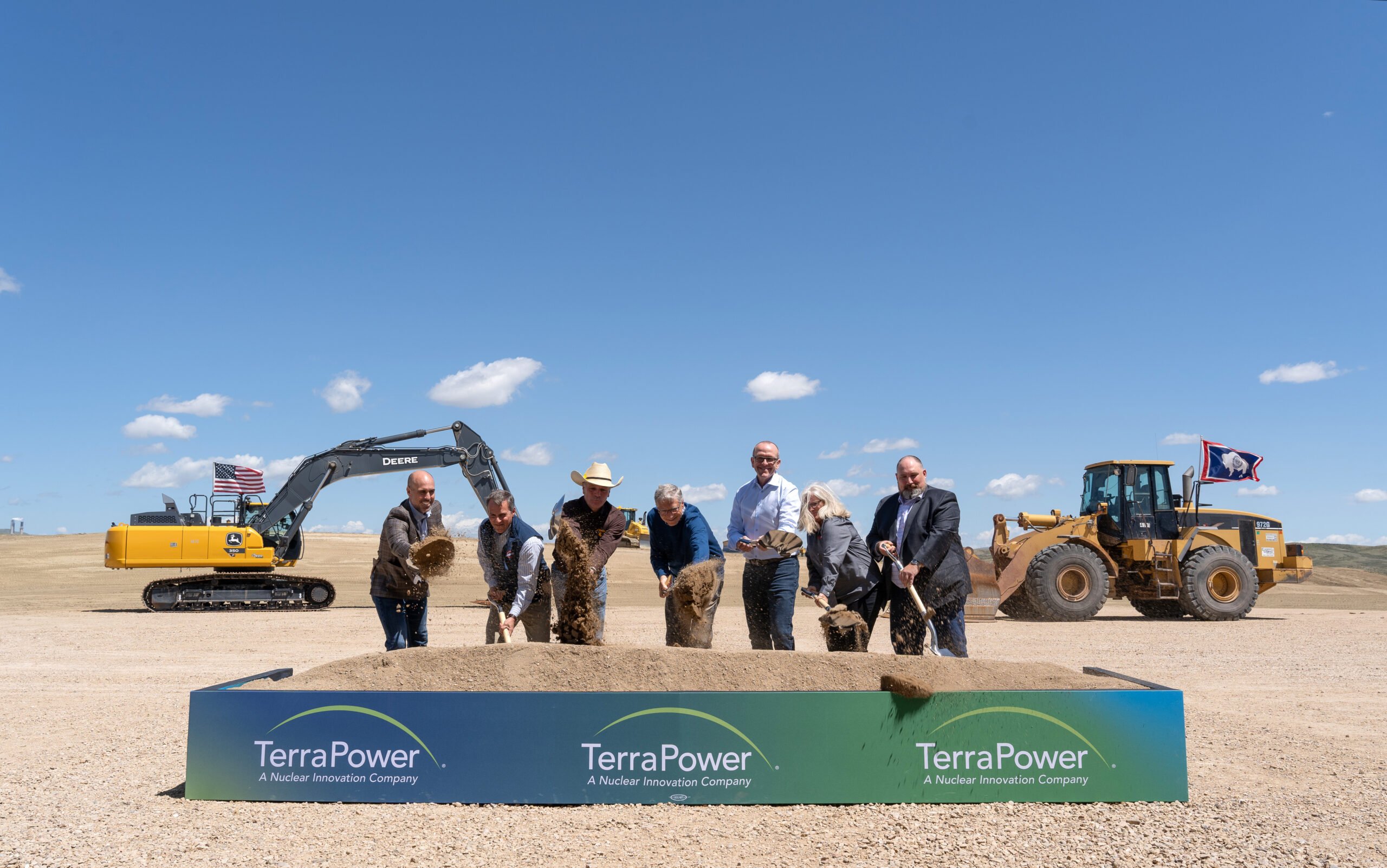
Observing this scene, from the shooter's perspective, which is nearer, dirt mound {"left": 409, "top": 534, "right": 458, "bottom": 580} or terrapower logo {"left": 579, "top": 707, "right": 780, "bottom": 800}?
terrapower logo {"left": 579, "top": 707, "right": 780, "bottom": 800}

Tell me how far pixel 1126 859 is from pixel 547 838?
236 centimetres

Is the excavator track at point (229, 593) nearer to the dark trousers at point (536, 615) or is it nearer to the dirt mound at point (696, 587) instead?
→ the dark trousers at point (536, 615)

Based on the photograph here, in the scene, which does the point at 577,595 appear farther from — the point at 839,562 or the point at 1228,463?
the point at 1228,463

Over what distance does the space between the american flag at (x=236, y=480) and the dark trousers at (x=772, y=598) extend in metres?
15.9

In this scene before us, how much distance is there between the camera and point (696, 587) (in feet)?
18.5

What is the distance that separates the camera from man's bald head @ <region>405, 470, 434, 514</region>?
5992 mm

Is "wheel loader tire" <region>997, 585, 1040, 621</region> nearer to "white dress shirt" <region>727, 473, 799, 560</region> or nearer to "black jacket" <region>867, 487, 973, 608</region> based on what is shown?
"black jacket" <region>867, 487, 973, 608</region>

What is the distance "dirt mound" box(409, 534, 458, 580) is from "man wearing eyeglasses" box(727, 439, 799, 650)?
1.87 m

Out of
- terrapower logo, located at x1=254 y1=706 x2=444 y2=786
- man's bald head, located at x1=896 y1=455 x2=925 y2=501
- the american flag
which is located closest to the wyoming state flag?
man's bald head, located at x1=896 y1=455 x2=925 y2=501

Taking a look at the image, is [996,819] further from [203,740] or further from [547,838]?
[203,740]

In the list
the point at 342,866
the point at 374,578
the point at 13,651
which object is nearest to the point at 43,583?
the point at 13,651

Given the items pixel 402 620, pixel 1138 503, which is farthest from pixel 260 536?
pixel 1138 503

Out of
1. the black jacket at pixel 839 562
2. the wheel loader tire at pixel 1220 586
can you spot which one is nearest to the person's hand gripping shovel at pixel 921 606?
the black jacket at pixel 839 562

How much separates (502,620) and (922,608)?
2612 mm
